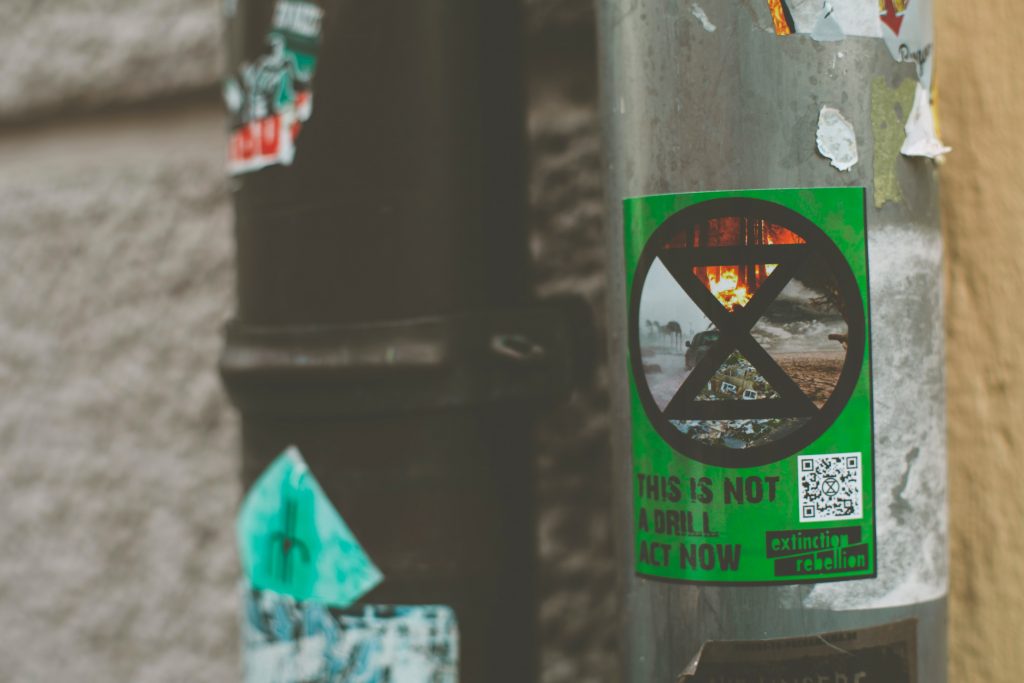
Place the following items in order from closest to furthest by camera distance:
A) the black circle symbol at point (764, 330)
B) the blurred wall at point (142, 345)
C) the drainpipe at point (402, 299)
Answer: the black circle symbol at point (764, 330), the drainpipe at point (402, 299), the blurred wall at point (142, 345)

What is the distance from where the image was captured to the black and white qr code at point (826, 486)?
0.65 metres

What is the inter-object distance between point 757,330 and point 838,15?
198 millimetres

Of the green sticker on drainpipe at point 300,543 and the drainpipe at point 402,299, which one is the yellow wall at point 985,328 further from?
the green sticker on drainpipe at point 300,543

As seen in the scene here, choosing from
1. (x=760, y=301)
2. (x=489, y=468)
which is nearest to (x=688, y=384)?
(x=760, y=301)

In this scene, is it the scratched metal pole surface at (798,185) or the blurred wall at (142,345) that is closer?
the scratched metal pole surface at (798,185)

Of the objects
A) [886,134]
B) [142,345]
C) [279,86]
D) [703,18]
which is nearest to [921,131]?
[886,134]

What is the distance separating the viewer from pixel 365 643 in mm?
819

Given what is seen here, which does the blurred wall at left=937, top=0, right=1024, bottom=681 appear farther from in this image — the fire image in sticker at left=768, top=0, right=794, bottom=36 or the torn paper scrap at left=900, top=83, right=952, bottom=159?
the fire image in sticker at left=768, top=0, right=794, bottom=36

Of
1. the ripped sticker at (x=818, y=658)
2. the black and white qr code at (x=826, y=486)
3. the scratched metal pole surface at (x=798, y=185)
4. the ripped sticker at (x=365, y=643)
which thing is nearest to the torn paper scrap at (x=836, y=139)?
the scratched metal pole surface at (x=798, y=185)

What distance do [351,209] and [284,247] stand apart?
0.21 feet

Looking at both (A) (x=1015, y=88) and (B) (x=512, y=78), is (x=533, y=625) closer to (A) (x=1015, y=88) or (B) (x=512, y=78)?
(B) (x=512, y=78)

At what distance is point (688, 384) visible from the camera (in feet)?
2.21

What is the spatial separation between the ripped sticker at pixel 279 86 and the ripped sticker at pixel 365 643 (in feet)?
1.14

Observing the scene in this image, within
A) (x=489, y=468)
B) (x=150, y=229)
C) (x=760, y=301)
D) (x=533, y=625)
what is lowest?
(x=533, y=625)
